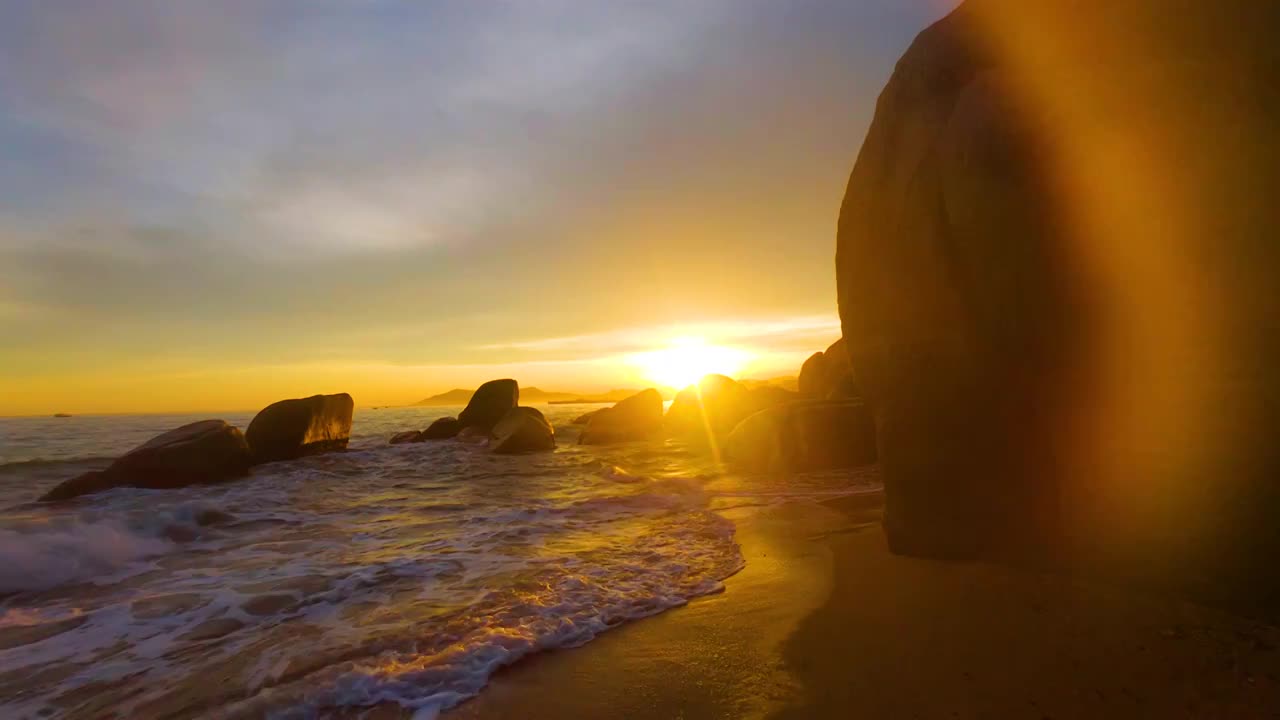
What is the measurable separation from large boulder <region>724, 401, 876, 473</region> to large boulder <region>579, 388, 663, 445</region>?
11.0 metres

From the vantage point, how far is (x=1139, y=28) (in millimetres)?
3715

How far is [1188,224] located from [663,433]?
23.2 meters

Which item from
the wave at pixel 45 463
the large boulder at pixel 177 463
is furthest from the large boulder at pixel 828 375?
the wave at pixel 45 463

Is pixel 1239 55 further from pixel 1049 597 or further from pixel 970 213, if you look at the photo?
pixel 1049 597

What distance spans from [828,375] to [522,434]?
1166 cm


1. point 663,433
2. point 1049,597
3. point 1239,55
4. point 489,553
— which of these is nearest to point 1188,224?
point 1239,55

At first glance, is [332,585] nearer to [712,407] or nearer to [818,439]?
[818,439]

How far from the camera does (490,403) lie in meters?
27.5

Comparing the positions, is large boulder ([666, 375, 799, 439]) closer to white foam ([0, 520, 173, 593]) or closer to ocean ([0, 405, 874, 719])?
ocean ([0, 405, 874, 719])

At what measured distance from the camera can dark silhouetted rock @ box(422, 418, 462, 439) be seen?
2708 centimetres

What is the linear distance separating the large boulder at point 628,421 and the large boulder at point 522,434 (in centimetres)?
236

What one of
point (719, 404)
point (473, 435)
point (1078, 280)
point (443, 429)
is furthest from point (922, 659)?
point (443, 429)

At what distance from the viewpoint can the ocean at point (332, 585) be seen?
3748 mm

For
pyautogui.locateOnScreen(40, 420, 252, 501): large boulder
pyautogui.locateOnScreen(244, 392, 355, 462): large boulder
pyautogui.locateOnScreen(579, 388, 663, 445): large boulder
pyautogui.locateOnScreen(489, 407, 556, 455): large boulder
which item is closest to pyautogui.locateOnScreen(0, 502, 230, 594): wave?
pyautogui.locateOnScreen(40, 420, 252, 501): large boulder
